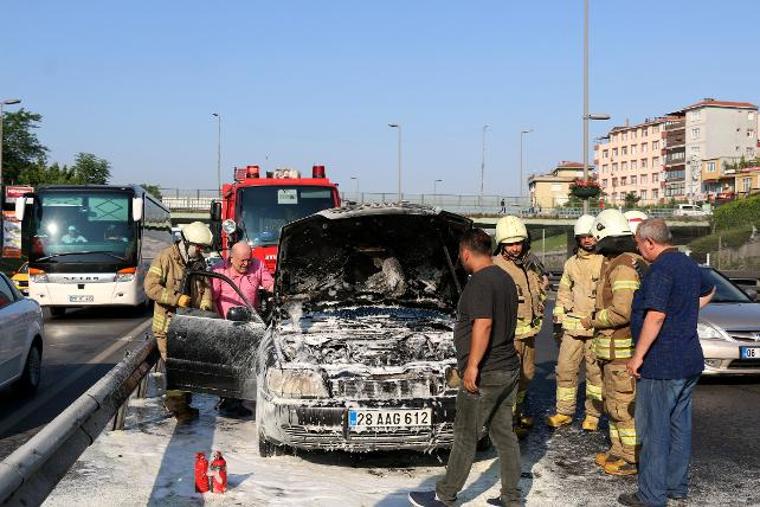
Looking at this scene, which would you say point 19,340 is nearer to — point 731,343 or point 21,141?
point 731,343

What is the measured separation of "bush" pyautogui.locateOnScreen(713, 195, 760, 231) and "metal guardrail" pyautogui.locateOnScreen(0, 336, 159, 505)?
59.0 meters

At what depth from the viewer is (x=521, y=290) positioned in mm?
7562

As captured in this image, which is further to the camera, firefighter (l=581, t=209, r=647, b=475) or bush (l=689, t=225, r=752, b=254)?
bush (l=689, t=225, r=752, b=254)

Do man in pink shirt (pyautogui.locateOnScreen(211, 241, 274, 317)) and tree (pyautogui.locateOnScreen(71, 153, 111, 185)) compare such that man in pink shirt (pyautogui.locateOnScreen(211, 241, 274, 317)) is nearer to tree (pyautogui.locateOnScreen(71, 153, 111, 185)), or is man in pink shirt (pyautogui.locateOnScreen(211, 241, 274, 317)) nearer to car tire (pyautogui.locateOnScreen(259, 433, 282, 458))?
car tire (pyautogui.locateOnScreen(259, 433, 282, 458))

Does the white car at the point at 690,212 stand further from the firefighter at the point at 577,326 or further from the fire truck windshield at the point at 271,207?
the firefighter at the point at 577,326

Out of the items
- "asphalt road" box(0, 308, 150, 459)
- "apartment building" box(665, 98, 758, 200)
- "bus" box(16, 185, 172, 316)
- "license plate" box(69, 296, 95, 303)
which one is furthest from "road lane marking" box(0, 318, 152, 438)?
"apartment building" box(665, 98, 758, 200)

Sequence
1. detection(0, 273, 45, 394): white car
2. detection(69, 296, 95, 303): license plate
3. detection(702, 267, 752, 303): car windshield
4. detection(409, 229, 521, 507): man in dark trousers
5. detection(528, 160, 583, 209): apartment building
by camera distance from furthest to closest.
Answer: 1. detection(528, 160, 583, 209): apartment building
2. detection(69, 296, 95, 303): license plate
3. detection(702, 267, 752, 303): car windshield
4. detection(0, 273, 45, 394): white car
5. detection(409, 229, 521, 507): man in dark trousers

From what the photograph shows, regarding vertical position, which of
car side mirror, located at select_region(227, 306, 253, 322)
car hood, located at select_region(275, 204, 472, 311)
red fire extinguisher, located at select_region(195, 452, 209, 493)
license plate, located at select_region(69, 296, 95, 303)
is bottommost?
license plate, located at select_region(69, 296, 95, 303)

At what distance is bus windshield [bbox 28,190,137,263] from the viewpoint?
62.3ft

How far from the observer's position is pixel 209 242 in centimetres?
849

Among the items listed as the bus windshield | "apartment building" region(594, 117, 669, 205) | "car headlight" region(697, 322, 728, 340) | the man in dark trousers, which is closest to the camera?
the man in dark trousers

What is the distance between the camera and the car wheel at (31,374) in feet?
31.4

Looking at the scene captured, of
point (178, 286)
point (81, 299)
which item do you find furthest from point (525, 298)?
point (81, 299)


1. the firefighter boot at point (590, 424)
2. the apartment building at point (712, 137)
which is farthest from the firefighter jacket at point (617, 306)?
the apartment building at point (712, 137)
